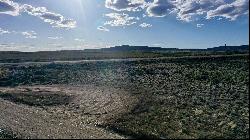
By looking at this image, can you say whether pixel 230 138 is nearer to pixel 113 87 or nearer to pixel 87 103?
pixel 87 103

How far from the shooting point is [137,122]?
1240 inches

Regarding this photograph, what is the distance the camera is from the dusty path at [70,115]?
30.2m

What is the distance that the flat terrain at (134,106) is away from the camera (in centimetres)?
2916

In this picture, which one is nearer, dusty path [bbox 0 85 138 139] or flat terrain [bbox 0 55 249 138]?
flat terrain [bbox 0 55 249 138]

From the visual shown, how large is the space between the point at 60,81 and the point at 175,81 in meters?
20.5

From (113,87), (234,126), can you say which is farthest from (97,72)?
(234,126)

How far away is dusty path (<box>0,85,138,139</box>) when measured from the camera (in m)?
30.2

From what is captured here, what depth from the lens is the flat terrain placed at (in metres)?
29.2

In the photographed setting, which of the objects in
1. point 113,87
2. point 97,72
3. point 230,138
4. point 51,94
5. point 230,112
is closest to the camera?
point 230,138

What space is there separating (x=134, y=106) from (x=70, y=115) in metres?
6.06

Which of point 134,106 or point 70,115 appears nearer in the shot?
point 70,115

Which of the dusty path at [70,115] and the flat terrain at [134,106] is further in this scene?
the dusty path at [70,115]

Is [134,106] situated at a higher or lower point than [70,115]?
higher

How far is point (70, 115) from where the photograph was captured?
37.1 meters
